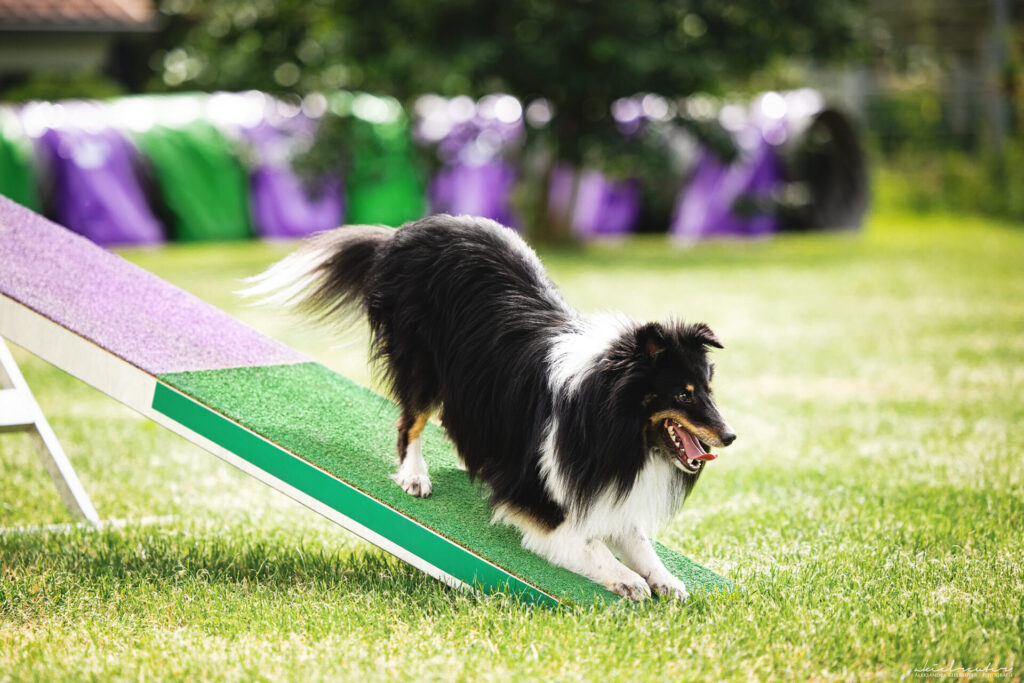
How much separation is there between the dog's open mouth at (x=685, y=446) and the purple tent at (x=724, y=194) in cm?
1383

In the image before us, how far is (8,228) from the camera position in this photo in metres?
4.57

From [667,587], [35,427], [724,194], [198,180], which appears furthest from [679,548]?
[724,194]

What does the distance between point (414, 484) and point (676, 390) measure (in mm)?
1098

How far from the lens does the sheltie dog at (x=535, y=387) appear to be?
334cm

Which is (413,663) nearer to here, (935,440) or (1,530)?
(1,530)

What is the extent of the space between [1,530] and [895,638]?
3365mm

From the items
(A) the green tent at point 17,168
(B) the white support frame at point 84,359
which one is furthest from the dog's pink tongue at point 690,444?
(A) the green tent at point 17,168

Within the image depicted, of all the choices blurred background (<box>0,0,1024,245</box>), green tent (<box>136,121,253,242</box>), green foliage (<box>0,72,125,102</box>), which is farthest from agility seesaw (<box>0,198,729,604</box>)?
green foliage (<box>0,72,125,102</box>)

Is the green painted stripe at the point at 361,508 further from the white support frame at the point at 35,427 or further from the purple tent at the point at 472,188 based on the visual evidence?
the purple tent at the point at 472,188

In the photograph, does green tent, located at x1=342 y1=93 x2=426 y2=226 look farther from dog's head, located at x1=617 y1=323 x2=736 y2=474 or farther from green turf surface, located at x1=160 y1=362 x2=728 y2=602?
dog's head, located at x1=617 y1=323 x2=736 y2=474

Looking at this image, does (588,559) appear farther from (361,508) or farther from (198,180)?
(198,180)

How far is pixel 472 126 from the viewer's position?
54.2 feet

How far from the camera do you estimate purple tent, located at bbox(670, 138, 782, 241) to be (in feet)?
56.0

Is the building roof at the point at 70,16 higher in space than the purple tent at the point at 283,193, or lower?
higher
